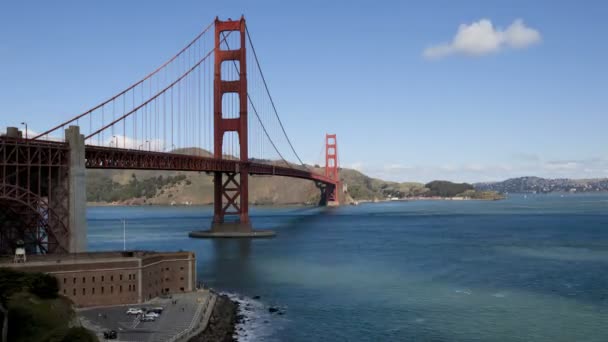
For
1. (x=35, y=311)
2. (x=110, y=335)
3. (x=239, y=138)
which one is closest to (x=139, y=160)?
(x=239, y=138)

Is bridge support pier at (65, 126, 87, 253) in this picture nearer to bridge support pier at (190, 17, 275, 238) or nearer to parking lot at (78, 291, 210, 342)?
parking lot at (78, 291, 210, 342)

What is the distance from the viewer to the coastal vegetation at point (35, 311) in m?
24.1

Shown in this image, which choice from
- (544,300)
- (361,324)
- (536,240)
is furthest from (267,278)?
(536,240)

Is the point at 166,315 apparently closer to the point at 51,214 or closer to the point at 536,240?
the point at 51,214

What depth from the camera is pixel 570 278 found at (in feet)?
176

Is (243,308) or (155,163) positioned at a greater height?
(155,163)

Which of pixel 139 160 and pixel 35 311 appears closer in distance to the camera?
pixel 35 311

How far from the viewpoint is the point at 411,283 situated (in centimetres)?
5222

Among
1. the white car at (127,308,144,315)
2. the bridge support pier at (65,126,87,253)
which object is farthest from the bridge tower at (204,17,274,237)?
the white car at (127,308,144,315)

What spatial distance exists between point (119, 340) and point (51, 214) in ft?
57.0

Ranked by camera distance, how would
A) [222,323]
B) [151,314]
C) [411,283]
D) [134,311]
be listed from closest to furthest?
1. [151,314]
2. [134,311]
3. [222,323]
4. [411,283]

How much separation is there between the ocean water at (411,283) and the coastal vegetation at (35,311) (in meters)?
9.53

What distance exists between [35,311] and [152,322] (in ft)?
21.8

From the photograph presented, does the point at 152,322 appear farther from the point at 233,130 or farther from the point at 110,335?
the point at 233,130
